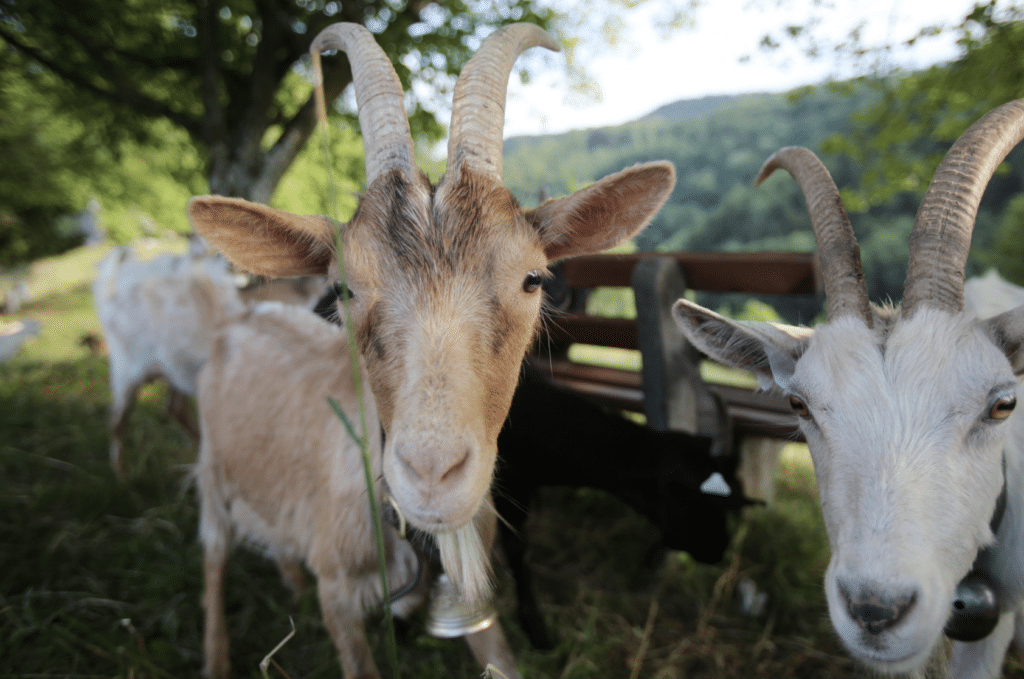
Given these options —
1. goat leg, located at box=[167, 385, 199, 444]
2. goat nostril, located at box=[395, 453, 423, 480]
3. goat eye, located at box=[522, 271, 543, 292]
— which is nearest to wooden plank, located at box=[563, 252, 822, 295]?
goat eye, located at box=[522, 271, 543, 292]

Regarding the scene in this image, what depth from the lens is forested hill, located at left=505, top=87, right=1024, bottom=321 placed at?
10.0 ft

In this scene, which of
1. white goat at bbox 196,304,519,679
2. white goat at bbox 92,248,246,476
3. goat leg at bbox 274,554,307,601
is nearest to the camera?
white goat at bbox 196,304,519,679

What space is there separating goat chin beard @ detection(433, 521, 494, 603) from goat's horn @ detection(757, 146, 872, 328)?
4.81ft

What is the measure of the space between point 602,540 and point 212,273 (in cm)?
455

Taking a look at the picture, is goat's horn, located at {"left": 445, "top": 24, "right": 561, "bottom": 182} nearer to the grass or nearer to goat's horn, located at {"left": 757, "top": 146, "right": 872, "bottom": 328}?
goat's horn, located at {"left": 757, "top": 146, "right": 872, "bottom": 328}

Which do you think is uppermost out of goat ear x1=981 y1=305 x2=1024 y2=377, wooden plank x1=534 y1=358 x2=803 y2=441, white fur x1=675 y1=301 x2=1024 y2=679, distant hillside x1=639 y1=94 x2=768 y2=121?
distant hillside x1=639 y1=94 x2=768 y2=121

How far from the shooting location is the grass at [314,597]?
2471mm

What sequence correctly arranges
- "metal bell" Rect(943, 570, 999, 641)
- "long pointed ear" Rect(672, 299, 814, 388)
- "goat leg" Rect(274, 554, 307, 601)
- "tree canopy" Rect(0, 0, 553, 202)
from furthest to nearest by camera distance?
"tree canopy" Rect(0, 0, 553, 202), "goat leg" Rect(274, 554, 307, 601), "long pointed ear" Rect(672, 299, 814, 388), "metal bell" Rect(943, 570, 999, 641)

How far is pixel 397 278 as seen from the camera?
1.38 meters

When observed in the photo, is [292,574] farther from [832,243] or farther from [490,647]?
[832,243]

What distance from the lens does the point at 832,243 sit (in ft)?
5.52

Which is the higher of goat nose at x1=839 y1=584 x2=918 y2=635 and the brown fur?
the brown fur

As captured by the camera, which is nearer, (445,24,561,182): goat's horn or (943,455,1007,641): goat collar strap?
(943,455,1007,641): goat collar strap

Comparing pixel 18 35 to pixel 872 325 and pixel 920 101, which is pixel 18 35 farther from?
pixel 920 101
